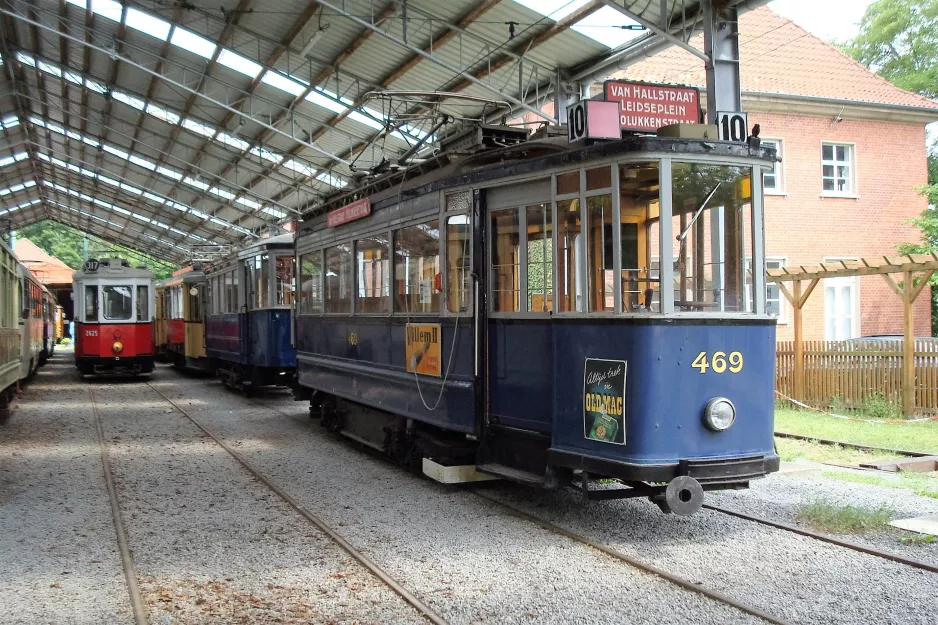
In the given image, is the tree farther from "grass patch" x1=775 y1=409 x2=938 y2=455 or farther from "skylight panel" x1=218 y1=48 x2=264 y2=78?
"skylight panel" x1=218 y1=48 x2=264 y2=78

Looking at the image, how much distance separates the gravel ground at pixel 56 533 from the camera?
16.2 feet

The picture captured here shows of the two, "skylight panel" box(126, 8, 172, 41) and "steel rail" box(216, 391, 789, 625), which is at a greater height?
"skylight panel" box(126, 8, 172, 41)

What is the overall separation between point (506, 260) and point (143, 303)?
58.7ft

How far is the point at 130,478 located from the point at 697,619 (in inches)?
249

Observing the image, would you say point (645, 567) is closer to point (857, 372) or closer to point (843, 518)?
point (843, 518)

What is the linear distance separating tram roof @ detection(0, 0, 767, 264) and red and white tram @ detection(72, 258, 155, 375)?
475 centimetres

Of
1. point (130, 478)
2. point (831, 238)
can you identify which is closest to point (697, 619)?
point (130, 478)

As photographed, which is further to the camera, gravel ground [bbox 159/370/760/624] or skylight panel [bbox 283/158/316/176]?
skylight panel [bbox 283/158/316/176]

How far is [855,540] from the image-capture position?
19.8ft

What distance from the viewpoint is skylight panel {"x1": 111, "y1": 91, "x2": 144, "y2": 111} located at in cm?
2369

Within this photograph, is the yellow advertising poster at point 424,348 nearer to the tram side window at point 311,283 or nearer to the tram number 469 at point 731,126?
the tram number 469 at point 731,126

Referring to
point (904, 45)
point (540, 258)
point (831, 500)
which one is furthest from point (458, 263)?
point (904, 45)

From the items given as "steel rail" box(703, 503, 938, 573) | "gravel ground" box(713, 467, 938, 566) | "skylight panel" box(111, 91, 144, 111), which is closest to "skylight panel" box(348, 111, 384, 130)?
"skylight panel" box(111, 91, 144, 111)

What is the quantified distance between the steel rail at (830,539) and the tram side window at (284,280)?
34.1 ft
